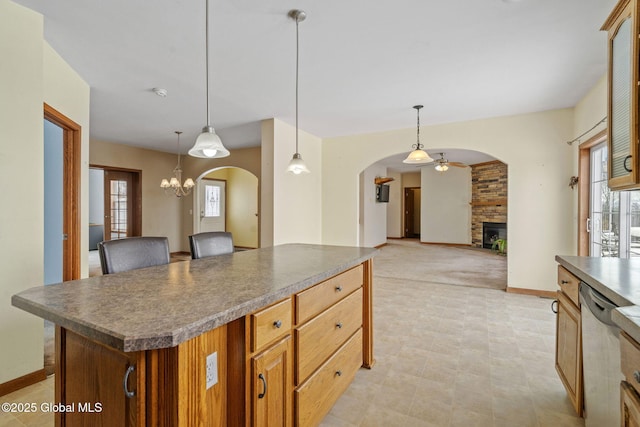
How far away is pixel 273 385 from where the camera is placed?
117 cm

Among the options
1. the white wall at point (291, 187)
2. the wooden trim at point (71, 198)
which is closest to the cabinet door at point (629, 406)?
the white wall at point (291, 187)

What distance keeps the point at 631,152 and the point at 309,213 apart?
409cm

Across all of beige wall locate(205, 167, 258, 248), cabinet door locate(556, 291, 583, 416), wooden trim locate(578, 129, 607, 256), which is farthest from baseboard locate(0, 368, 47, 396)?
beige wall locate(205, 167, 258, 248)

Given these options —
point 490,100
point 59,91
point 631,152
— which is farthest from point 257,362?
point 490,100

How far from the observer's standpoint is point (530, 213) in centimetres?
404

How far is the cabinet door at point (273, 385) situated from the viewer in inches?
42.0

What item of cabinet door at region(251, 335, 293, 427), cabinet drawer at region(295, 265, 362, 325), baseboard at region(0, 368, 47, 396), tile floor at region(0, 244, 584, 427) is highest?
cabinet drawer at region(295, 265, 362, 325)

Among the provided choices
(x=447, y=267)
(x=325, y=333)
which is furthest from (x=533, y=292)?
(x=325, y=333)

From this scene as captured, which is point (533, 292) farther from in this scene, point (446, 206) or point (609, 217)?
point (446, 206)

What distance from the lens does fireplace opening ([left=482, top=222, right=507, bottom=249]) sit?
26.7 ft

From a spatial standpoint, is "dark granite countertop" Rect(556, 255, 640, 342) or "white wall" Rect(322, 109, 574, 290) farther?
"white wall" Rect(322, 109, 574, 290)

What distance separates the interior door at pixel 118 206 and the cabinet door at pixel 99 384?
648 cm

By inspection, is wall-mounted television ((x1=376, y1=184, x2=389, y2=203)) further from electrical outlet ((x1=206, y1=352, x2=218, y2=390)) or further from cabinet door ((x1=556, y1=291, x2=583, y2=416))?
electrical outlet ((x1=206, y1=352, x2=218, y2=390))

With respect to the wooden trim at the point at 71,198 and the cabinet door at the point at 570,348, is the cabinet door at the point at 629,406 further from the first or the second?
the wooden trim at the point at 71,198
